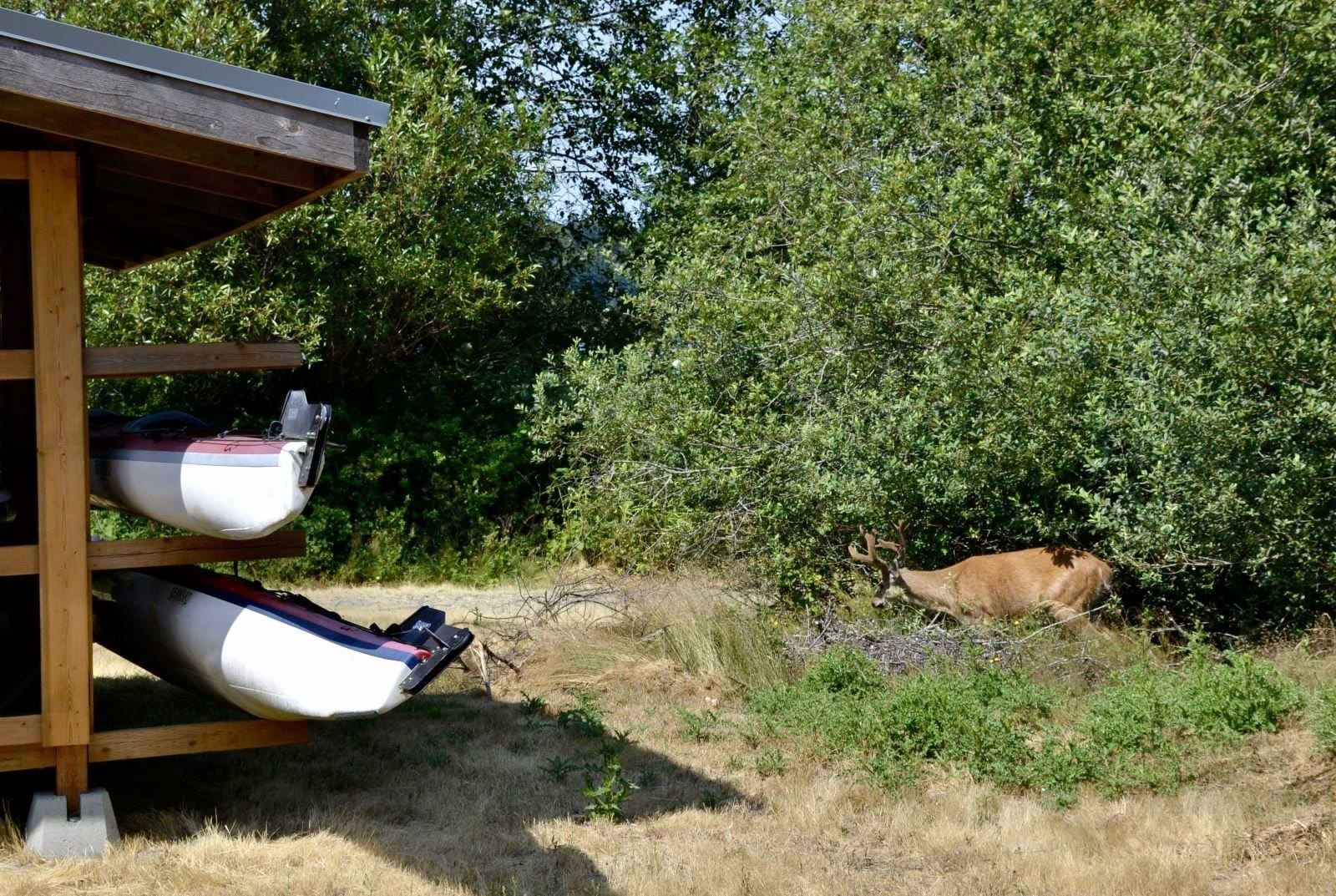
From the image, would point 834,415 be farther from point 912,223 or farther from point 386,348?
point 386,348

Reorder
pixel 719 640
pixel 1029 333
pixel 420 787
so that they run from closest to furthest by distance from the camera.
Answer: pixel 420 787, pixel 719 640, pixel 1029 333

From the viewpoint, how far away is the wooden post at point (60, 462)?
528 cm

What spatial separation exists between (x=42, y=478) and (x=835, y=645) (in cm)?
453

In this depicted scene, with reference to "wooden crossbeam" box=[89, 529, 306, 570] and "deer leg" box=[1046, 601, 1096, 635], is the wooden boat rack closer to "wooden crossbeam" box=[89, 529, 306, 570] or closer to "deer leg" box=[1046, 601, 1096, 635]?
"wooden crossbeam" box=[89, 529, 306, 570]

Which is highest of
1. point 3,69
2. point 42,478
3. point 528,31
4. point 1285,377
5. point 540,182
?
point 528,31

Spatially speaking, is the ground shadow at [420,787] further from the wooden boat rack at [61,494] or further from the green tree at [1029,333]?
the green tree at [1029,333]

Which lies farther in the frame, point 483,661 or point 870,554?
point 870,554

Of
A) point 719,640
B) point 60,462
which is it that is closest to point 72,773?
point 60,462

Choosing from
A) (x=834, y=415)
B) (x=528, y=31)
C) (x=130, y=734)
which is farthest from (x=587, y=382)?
(x=528, y=31)

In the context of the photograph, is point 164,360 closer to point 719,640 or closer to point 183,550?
point 183,550

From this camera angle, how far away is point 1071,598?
816 centimetres

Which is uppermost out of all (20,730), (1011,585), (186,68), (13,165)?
(186,68)

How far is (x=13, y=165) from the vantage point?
5328 mm

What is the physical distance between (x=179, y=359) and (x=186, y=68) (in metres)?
1.21
